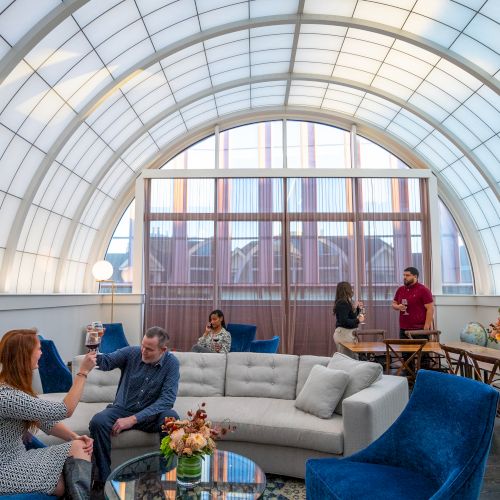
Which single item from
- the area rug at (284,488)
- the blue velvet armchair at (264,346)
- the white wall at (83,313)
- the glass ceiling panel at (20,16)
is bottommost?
the area rug at (284,488)

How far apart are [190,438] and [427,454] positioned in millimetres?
1506

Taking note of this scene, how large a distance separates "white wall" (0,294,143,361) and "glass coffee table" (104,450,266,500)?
472cm

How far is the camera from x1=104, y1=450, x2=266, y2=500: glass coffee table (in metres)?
2.58

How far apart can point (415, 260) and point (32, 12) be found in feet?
31.5

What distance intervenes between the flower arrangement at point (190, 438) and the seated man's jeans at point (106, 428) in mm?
1125

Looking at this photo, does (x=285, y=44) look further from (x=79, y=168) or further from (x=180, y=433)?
(x=180, y=433)

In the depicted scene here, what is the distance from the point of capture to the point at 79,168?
32.4 feet

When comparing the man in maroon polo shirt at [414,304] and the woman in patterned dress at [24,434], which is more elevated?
the man in maroon polo shirt at [414,304]

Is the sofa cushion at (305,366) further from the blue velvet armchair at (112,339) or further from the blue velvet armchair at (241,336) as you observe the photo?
the blue velvet armchair at (112,339)

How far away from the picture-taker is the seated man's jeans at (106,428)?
352cm

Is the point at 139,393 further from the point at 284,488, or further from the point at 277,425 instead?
the point at 284,488

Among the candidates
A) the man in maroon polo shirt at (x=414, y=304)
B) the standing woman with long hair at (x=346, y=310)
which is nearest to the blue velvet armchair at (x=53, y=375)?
the standing woman with long hair at (x=346, y=310)

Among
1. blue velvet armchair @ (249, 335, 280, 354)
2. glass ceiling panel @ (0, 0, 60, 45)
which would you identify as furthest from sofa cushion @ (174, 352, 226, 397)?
glass ceiling panel @ (0, 0, 60, 45)

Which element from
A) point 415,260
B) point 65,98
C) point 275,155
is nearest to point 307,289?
point 415,260
